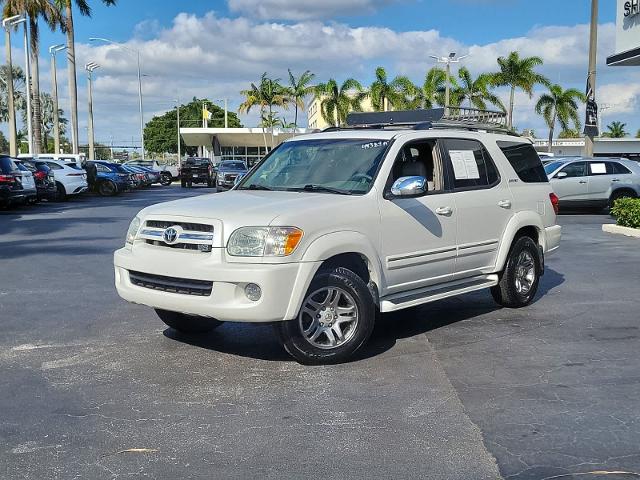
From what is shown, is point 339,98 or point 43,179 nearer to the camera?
point 43,179

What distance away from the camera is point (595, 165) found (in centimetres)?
2181

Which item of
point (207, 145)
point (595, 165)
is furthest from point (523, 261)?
point (207, 145)

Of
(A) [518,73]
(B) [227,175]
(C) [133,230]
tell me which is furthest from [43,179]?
(A) [518,73]

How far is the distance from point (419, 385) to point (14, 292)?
5.76 metres

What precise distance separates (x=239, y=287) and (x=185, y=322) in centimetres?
154

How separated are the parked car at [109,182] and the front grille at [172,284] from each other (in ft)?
95.9

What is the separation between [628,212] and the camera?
15992mm

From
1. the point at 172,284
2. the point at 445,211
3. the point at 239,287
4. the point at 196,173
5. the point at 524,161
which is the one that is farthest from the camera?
the point at 196,173

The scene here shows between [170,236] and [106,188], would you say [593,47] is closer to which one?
[106,188]

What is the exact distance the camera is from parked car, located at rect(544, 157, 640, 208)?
21.6 meters

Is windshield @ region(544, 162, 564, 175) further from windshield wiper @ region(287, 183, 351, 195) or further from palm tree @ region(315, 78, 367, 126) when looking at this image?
palm tree @ region(315, 78, 367, 126)

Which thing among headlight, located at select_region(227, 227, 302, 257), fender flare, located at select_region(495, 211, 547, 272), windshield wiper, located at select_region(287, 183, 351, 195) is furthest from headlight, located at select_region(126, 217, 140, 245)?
fender flare, located at select_region(495, 211, 547, 272)

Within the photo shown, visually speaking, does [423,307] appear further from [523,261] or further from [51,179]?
[51,179]

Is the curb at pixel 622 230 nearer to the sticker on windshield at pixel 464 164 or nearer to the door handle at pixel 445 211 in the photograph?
the sticker on windshield at pixel 464 164
